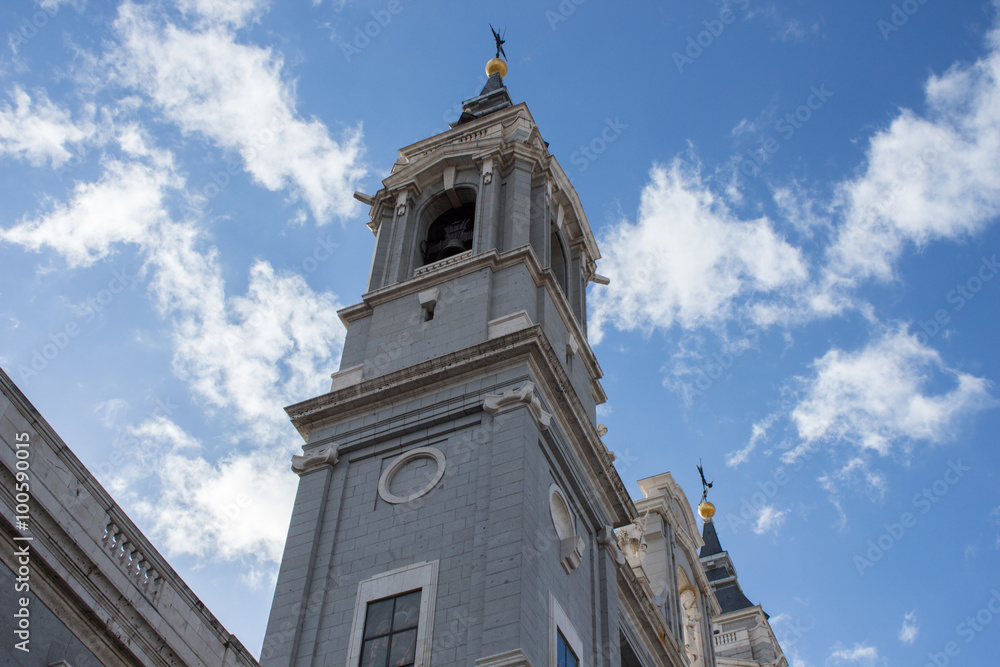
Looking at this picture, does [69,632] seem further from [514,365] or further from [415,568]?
[514,365]

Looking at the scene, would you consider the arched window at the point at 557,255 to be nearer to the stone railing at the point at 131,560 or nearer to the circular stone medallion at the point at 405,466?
the circular stone medallion at the point at 405,466

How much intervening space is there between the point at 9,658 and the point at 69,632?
45.1 inches

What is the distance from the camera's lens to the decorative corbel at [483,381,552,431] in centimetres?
2812

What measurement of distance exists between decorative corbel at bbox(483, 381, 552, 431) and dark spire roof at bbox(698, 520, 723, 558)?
45.6 m

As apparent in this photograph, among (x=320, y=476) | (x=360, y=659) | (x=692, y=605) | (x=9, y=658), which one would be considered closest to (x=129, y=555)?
(x=9, y=658)

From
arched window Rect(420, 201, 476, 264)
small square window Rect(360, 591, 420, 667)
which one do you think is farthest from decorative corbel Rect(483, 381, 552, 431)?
arched window Rect(420, 201, 476, 264)

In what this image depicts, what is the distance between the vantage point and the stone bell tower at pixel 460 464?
81.5 ft

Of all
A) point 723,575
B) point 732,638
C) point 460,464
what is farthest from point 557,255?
point 723,575

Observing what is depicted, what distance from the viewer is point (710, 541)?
72.7 m

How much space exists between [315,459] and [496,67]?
91.9 feet

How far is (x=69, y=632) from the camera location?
592 inches

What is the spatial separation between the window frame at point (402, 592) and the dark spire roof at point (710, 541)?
158 feet

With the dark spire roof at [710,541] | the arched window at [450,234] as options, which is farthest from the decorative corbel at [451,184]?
the dark spire roof at [710,541]

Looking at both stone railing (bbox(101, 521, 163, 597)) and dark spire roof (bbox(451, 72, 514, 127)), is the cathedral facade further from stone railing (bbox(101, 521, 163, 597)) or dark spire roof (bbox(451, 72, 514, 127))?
dark spire roof (bbox(451, 72, 514, 127))
